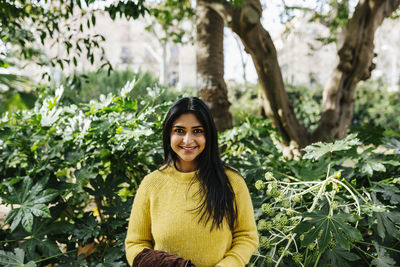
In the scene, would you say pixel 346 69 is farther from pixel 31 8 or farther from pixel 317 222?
pixel 31 8

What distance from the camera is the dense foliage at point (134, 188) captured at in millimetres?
1668

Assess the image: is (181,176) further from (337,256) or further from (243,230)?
(337,256)

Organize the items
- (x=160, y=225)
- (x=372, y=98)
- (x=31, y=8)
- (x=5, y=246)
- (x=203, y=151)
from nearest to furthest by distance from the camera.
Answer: (x=160, y=225)
(x=203, y=151)
(x=5, y=246)
(x=31, y=8)
(x=372, y=98)

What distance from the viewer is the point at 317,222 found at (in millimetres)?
1517

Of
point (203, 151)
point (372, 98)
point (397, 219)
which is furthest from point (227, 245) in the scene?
point (372, 98)

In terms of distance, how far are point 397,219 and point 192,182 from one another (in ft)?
3.97

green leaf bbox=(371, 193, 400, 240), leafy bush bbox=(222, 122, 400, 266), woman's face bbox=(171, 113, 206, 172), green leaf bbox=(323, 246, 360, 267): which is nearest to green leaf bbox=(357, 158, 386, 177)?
leafy bush bbox=(222, 122, 400, 266)

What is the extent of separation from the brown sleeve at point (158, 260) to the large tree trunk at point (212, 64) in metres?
2.13

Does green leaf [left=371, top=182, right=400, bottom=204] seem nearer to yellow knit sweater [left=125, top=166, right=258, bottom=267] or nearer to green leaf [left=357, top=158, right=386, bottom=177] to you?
green leaf [left=357, top=158, right=386, bottom=177]

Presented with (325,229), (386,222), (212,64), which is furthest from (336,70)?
(325,229)

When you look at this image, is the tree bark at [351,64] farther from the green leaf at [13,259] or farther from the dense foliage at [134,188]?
the green leaf at [13,259]

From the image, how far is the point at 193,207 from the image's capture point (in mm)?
1313

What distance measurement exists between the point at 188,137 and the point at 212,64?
80.8 inches

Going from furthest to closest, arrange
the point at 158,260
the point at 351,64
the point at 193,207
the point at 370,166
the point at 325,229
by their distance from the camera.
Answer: the point at 351,64
the point at 370,166
the point at 325,229
the point at 193,207
the point at 158,260
